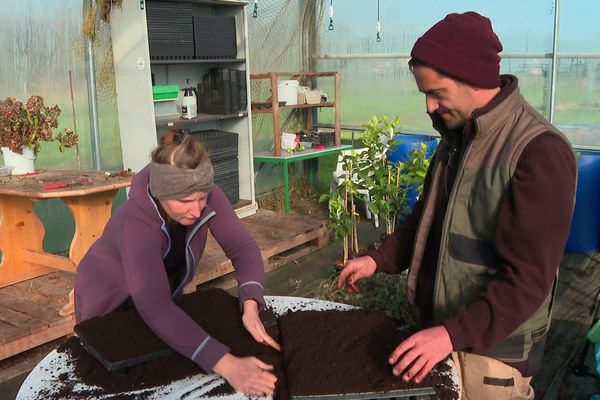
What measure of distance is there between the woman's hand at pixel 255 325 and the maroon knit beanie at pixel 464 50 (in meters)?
0.94

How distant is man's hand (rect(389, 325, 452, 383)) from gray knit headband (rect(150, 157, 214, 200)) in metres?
0.74

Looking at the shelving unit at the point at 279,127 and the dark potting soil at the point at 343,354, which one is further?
the shelving unit at the point at 279,127

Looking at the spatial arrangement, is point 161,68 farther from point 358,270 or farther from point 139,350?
point 139,350

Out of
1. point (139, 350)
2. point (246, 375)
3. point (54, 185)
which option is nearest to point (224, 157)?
point (54, 185)

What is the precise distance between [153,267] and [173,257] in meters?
0.30

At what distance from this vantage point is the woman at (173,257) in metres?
1.59

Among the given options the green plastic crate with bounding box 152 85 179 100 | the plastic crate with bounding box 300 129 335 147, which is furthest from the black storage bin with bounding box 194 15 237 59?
the plastic crate with bounding box 300 129 335 147

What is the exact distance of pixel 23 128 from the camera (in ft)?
12.9

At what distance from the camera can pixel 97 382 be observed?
1.63 m

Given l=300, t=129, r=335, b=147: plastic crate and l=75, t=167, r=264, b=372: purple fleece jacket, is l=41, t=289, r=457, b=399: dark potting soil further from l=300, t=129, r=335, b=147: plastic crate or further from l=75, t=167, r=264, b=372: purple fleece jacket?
l=300, t=129, r=335, b=147: plastic crate

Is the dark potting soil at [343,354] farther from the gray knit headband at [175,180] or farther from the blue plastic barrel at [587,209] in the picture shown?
the blue plastic barrel at [587,209]

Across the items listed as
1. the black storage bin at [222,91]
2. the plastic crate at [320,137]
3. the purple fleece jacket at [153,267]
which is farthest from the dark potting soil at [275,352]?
the plastic crate at [320,137]

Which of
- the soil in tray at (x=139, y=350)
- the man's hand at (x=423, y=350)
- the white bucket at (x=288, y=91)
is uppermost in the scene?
the white bucket at (x=288, y=91)

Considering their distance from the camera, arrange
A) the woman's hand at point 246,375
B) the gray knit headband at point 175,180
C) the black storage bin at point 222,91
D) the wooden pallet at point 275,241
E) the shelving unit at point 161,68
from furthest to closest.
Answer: the black storage bin at point 222,91
the shelving unit at point 161,68
the wooden pallet at point 275,241
the gray knit headband at point 175,180
the woman's hand at point 246,375
